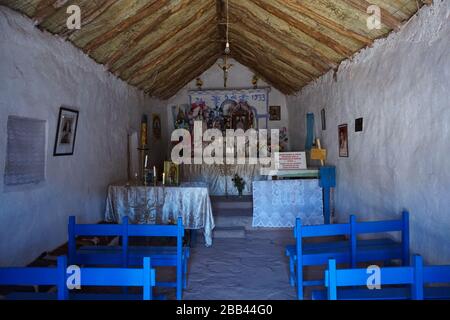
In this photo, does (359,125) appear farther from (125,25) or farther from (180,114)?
(180,114)

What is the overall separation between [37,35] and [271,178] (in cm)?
431

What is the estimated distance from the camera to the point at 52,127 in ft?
13.7

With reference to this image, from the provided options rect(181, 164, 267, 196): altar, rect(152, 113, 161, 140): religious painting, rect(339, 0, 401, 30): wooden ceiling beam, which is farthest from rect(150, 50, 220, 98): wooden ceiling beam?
rect(339, 0, 401, 30): wooden ceiling beam

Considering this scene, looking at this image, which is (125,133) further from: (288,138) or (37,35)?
(288,138)

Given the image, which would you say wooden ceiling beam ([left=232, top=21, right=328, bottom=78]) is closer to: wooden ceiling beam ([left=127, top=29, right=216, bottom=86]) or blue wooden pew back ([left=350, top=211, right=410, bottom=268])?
wooden ceiling beam ([left=127, top=29, right=216, bottom=86])

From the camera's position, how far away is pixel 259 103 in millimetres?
10992

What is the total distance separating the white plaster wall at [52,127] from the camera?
3.38 m

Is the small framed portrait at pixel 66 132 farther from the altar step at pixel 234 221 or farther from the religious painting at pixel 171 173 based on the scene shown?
the altar step at pixel 234 221

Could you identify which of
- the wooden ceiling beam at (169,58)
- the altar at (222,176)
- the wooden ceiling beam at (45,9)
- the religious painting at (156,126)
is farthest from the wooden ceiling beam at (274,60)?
the wooden ceiling beam at (45,9)

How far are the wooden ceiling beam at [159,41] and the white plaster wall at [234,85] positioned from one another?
458 cm

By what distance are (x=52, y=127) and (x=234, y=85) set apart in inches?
298

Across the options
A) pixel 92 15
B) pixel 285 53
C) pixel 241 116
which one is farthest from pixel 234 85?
pixel 92 15

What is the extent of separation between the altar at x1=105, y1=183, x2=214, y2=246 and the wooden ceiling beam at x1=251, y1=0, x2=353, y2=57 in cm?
277
